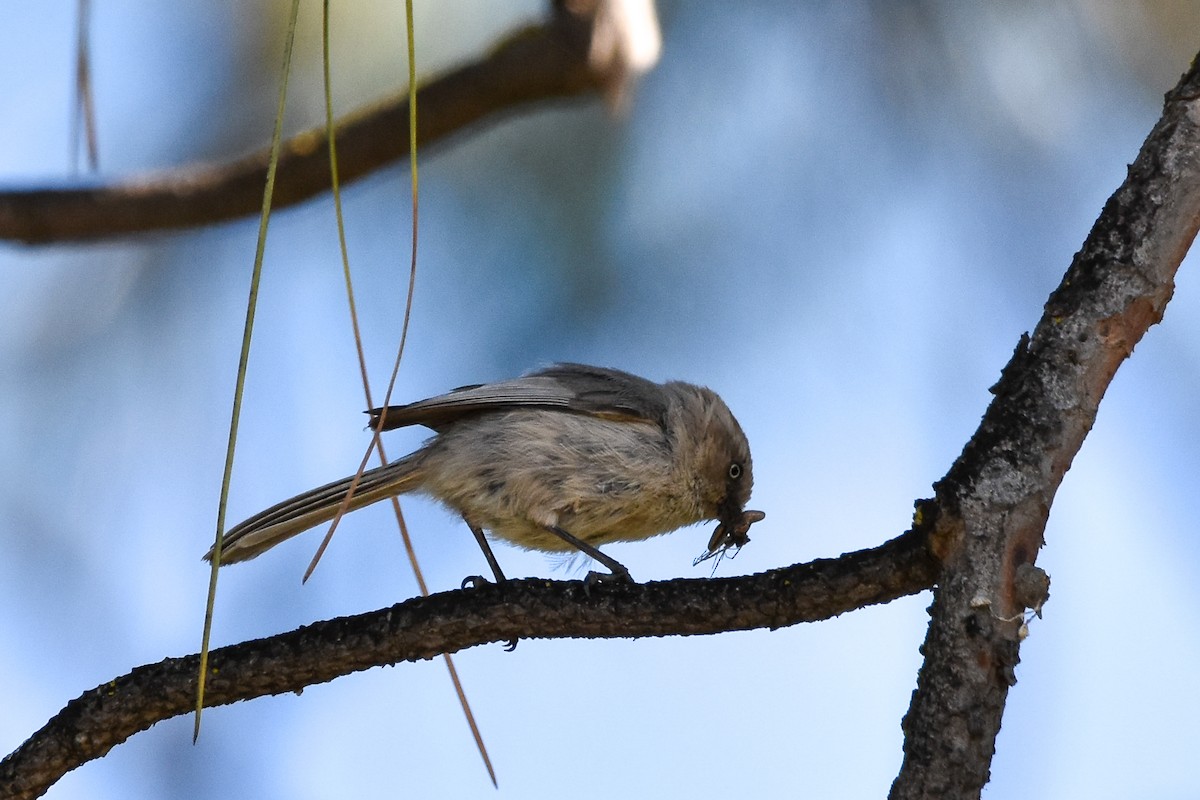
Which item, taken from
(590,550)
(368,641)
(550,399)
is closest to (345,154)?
(550,399)

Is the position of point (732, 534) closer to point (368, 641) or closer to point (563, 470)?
point (563, 470)

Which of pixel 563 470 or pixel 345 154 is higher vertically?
pixel 345 154

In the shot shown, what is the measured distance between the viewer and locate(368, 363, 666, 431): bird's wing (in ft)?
11.5

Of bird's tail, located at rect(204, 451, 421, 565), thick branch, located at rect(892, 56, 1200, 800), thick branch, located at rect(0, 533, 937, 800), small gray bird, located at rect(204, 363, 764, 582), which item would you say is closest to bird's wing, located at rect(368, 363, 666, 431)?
small gray bird, located at rect(204, 363, 764, 582)

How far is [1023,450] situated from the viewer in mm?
1797

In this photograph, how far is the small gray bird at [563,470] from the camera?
336cm

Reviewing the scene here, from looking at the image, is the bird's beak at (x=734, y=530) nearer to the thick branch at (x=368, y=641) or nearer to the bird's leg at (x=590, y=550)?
the bird's leg at (x=590, y=550)

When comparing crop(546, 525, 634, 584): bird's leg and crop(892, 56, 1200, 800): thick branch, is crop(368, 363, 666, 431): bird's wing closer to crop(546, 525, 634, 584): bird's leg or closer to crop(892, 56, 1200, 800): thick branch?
crop(546, 525, 634, 584): bird's leg

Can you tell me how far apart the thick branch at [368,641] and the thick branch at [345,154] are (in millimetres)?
1760

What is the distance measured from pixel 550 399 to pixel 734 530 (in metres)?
0.65

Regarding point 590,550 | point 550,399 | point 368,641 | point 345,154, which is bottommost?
point 368,641

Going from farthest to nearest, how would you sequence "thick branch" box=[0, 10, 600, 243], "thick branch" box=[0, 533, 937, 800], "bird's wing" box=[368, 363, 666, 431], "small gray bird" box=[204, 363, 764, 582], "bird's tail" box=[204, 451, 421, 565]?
"thick branch" box=[0, 10, 600, 243] → "bird's wing" box=[368, 363, 666, 431] → "small gray bird" box=[204, 363, 764, 582] → "bird's tail" box=[204, 451, 421, 565] → "thick branch" box=[0, 533, 937, 800]

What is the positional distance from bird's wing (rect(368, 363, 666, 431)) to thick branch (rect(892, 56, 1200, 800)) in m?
1.80

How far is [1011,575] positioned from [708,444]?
1.86 metres
